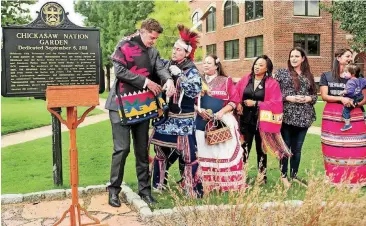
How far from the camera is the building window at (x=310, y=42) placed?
85.5ft

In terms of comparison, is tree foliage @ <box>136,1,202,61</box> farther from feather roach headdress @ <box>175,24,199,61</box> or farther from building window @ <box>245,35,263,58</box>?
feather roach headdress @ <box>175,24,199,61</box>

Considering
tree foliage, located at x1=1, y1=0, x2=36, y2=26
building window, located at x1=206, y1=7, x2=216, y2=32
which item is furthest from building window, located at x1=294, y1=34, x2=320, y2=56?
tree foliage, located at x1=1, y1=0, x2=36, y2=26

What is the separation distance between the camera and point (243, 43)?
92.1 ft

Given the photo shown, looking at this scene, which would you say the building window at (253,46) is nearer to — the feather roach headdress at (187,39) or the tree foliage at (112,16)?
the tree foliage at (112,16)

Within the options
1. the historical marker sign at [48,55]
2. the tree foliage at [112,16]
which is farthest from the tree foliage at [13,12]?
the tree foliage at [112,16]

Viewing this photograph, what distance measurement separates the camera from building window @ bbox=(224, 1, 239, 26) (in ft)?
→ 95.1

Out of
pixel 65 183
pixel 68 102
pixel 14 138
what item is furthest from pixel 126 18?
pixel 68 102

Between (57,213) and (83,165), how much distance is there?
125 inches

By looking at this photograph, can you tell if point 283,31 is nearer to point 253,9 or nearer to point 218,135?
point 253,9

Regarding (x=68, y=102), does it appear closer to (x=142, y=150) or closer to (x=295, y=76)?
→ (x=142, y=150)

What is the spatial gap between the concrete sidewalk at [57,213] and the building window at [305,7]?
2234 cm

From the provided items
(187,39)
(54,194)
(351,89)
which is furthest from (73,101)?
(351,89)

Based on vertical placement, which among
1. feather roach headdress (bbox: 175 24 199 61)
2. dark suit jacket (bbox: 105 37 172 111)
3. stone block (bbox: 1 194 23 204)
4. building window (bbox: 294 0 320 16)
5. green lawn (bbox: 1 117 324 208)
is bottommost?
green lawn (bbox: 1 117 324 208)

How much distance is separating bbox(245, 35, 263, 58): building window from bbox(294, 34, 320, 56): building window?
2041mm
